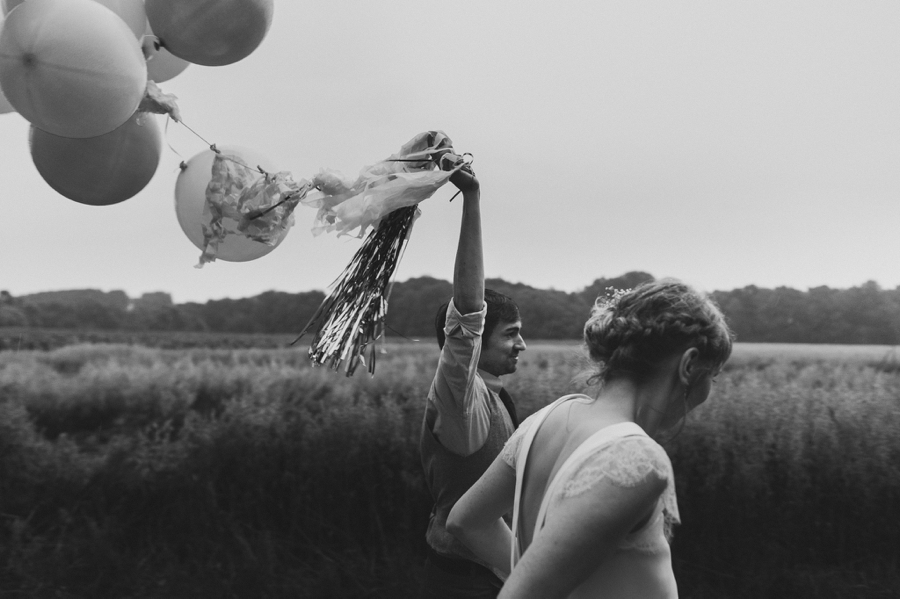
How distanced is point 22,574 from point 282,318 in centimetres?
239

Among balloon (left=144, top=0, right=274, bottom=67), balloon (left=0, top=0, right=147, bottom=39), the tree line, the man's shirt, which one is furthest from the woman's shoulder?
the tree line

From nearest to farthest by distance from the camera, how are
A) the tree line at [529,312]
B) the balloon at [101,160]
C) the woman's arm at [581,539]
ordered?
the woman's arm at [581,539] < the balloon at [101,160] < the tree line at [529,312]

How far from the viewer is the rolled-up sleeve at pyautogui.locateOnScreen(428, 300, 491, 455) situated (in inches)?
77.7

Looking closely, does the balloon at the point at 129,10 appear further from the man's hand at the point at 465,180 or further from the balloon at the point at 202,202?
the man's hand at the point at 465,180

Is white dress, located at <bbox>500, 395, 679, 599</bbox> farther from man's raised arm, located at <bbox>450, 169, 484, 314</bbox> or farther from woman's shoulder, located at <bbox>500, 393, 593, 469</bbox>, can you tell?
man's raised arm, located at <bbox>450, 169, 484, 314</bbox>

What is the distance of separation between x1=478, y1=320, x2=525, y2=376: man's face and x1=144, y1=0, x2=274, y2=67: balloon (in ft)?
3.80

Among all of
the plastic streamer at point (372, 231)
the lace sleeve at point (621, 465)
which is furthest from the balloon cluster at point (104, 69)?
the lace sleeve at point (621, 465)

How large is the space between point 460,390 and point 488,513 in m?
0.58

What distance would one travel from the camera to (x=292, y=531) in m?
4.58

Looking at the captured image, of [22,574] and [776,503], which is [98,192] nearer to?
[22,574]

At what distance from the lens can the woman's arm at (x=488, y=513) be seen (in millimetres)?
1450

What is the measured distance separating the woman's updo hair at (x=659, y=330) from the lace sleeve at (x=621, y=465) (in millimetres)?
196

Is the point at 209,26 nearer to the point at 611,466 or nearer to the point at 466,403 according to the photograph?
the point at 466,403

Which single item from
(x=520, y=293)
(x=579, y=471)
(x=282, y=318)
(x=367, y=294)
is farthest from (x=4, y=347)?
(x=579, y=471)
